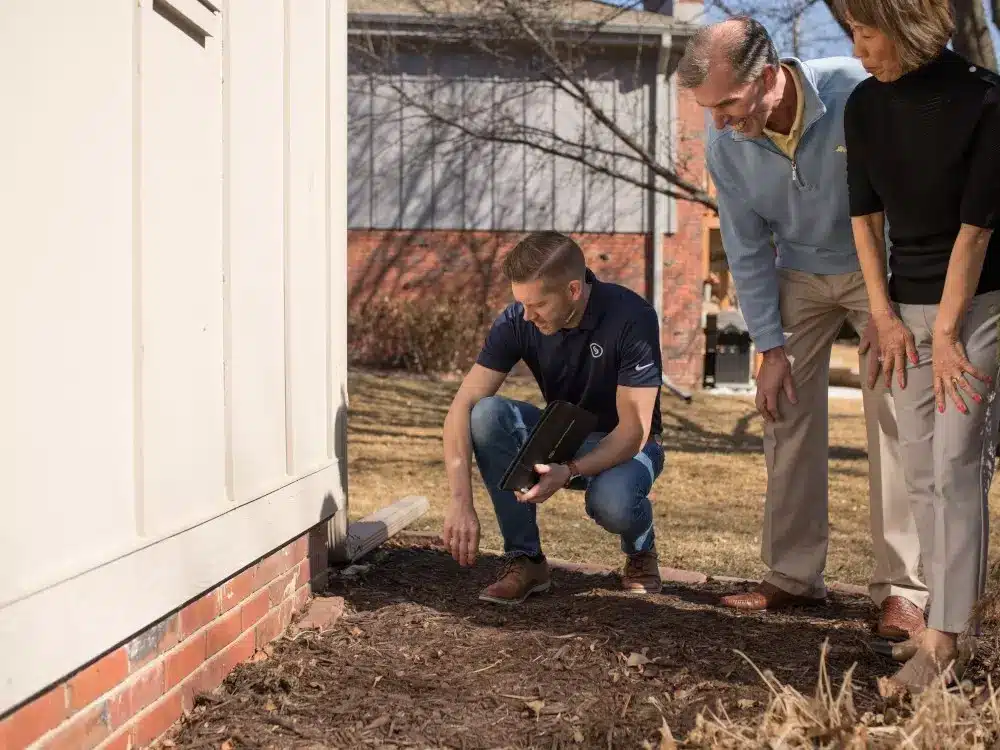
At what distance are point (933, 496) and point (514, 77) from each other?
11.1 m

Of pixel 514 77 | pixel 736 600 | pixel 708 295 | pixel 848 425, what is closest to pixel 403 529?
pixel 736 600

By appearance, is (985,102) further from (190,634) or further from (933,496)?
(190,634)

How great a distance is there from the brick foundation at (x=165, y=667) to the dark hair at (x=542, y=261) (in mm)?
1050

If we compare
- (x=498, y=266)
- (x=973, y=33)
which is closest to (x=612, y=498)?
(x=973, y=33)

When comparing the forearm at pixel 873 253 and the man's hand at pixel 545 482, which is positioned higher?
the forearm at pixel 873 253

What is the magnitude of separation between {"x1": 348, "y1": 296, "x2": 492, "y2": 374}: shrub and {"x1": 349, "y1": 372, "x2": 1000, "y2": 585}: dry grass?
0.71m

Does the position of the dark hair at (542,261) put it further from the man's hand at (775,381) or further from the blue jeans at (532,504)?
the man's hand at (775,381)

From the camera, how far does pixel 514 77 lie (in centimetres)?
1307

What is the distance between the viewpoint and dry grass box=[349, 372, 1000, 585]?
16.5 feet

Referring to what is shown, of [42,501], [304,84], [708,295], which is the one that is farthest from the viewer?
[708,295]

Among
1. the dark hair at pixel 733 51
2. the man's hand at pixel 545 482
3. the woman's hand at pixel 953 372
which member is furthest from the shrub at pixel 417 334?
the woman's hand at pixel 953 372

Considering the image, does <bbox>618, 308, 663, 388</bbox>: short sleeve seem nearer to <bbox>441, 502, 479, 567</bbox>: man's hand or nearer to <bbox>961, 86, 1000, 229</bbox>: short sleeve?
<bbox>441, 502, 479, 567</bbox>: man's hand

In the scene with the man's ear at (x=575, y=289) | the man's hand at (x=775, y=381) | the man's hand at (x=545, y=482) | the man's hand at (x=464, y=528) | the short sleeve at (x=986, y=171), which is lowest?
the man's hand at (x=464, y=528)

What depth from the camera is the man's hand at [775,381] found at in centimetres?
351
